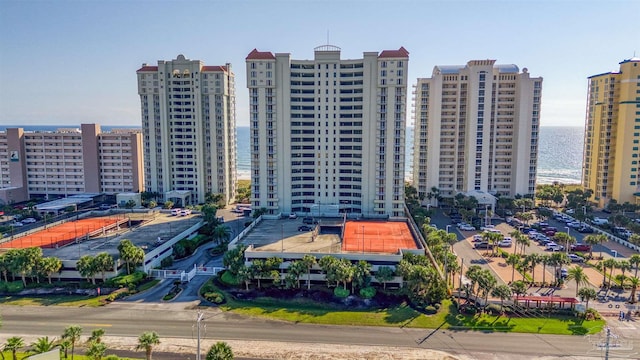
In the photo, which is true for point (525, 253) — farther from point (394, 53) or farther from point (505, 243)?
point (394, 53)

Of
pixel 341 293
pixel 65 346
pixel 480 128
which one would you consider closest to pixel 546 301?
pixel 341 293

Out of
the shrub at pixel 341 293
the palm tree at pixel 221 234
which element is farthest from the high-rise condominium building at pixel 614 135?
the palm tree at pixel 221 234

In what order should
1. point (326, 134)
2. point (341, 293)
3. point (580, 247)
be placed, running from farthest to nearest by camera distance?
point (326, 134)
point (580, 247)
point (341, 293)

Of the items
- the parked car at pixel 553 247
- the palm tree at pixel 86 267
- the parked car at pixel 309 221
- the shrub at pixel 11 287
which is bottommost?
the shrub at pixel 11 287

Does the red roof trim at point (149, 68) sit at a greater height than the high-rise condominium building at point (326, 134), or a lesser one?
greater

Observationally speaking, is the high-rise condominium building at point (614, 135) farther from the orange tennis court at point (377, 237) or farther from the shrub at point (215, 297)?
the shrub at point (215, 297)
